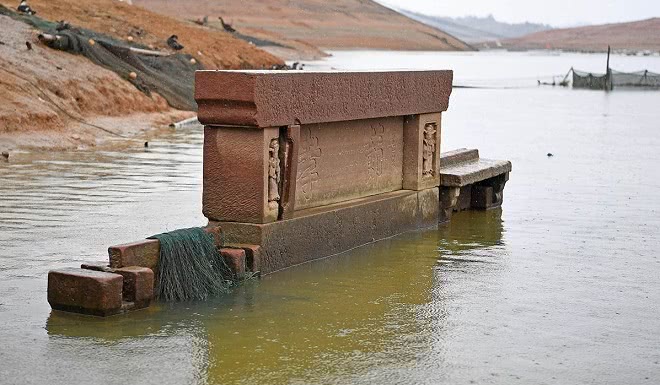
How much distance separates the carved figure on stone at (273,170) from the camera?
10.3 metres

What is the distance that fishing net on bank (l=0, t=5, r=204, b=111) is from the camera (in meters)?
26.8

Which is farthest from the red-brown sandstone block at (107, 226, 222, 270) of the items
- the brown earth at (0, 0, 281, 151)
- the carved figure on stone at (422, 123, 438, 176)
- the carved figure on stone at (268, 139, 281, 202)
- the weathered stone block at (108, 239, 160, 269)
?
the brown earth at (0, 0, 281, 151)

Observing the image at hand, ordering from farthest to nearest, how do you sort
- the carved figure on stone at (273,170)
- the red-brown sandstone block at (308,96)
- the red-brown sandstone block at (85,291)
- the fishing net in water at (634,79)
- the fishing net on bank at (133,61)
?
the fishing net in water at (634,79), the fishing net on bank at (133,61), the carved figure on stone at (273,170), the red-brown sandstone block at (308,96), the red-brown sandstone block at (85,291)

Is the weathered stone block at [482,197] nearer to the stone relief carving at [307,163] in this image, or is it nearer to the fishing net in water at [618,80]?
the stone relief carving at [307,163]

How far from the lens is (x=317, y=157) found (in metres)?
11.5

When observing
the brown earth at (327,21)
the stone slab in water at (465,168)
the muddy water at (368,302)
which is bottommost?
the muddy water at (368,302)

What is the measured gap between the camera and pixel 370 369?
25.3ft

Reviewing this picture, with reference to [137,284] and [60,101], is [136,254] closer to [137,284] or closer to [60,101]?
[137,284]

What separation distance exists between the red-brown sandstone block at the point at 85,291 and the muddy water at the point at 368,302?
0.35 feet

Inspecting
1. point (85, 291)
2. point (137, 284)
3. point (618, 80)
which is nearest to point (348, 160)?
point (137, 284)

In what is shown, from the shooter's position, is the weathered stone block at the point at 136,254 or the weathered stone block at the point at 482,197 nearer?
the weathered stone block at the point at 136,254

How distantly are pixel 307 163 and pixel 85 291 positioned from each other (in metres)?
3.16

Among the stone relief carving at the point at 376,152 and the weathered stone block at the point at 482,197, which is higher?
the stone relief carving at the point at 376,152

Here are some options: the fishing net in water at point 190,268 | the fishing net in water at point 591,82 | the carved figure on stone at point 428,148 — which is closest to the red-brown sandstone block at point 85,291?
the fishing net in water at point 190,268
